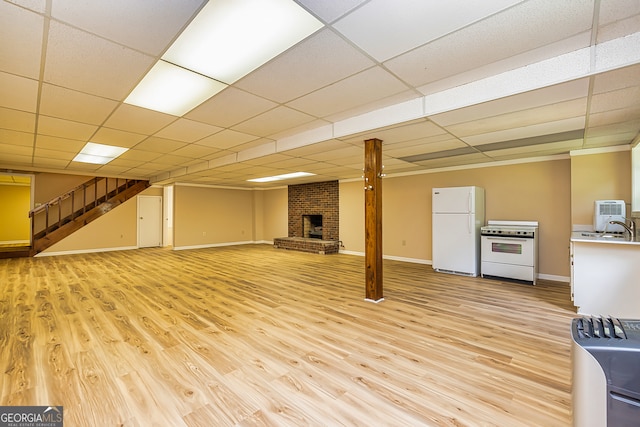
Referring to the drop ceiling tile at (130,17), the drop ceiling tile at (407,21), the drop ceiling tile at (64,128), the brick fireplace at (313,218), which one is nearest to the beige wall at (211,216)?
the brick fireplace at (313,218)

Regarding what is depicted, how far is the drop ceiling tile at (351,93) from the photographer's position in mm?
2508

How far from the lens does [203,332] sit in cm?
292

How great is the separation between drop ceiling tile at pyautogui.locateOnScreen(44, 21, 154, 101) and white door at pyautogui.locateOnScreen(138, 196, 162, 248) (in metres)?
8.04

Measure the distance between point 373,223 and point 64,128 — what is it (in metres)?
4.52

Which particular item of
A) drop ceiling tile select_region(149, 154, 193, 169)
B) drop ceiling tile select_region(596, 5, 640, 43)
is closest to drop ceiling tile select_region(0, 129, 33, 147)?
drop ceiling tile select_region(149, 154, 193, 169)

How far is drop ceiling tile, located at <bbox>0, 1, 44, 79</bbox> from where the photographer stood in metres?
1.71

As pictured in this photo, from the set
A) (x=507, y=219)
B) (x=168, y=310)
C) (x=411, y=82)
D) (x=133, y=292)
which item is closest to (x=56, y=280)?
(x=133, y=292)

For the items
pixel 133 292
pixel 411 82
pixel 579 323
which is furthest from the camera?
pixel 133 292

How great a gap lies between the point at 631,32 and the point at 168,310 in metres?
5.06

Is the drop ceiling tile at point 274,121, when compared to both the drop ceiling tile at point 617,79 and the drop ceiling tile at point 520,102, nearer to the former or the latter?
the drop ceiling tile at point 520,102

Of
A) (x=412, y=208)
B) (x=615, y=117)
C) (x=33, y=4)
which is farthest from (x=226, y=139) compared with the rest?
(x=615, y=117)

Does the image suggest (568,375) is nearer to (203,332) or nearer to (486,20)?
(486,20)

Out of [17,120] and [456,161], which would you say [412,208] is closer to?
[456,161]

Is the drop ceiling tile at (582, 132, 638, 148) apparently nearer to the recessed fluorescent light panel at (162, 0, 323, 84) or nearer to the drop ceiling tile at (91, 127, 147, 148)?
the recessed fluorescent light panel at (162, 0, 323, 84)
